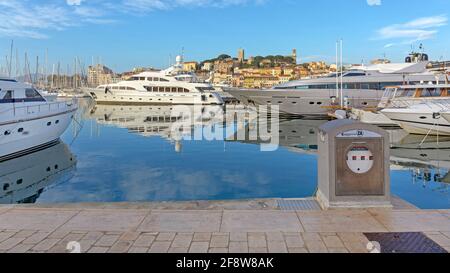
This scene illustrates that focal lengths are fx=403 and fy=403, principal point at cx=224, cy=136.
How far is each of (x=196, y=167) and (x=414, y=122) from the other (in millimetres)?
16780

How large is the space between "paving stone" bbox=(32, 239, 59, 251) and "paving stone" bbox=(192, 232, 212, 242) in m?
1.55

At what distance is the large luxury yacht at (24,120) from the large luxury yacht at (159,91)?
147 feet

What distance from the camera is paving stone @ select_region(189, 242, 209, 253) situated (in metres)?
4.23

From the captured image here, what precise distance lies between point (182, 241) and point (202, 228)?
52cm

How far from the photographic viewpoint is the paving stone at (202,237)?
15.0ft

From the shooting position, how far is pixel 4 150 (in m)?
17.2

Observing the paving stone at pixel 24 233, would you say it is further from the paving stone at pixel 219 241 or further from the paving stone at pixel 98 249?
the paving stone at pixel 219 241

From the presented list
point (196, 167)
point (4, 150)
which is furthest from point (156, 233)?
point (4, 150)

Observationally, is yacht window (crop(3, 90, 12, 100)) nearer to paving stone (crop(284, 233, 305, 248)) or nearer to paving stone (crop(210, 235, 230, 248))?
paving stone (crop(210, 235, 230, 248))

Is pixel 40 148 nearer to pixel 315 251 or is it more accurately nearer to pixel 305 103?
pixel 315 251

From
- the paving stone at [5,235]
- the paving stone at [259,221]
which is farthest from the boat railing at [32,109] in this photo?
the paving stone at [259,221]

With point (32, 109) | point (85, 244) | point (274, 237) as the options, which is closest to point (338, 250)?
point (274, 237)

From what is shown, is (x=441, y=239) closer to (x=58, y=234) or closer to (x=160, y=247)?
(x=160, y=247)

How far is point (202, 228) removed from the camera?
197 inches
